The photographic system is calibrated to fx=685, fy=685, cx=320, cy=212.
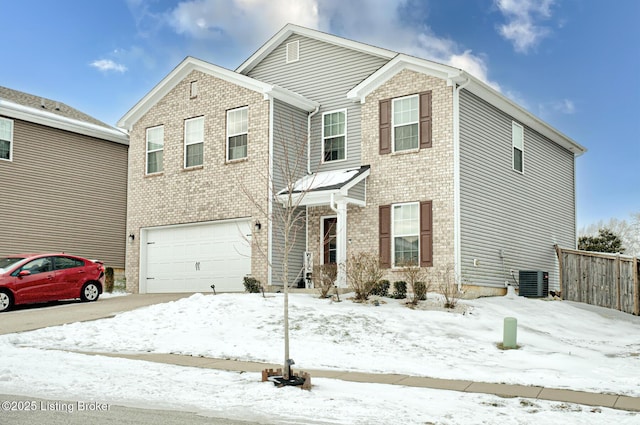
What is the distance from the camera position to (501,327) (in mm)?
15516

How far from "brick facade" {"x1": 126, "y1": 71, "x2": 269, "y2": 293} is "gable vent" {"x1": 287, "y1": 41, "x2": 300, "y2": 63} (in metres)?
2.72

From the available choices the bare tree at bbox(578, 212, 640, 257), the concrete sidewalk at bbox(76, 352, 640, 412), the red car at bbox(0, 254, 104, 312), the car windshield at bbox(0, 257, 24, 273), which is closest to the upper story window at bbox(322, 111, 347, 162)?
the red car at bbox(0, 254, 104, 312)

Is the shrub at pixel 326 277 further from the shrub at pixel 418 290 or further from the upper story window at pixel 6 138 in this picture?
the upper story window at pixel 6 138

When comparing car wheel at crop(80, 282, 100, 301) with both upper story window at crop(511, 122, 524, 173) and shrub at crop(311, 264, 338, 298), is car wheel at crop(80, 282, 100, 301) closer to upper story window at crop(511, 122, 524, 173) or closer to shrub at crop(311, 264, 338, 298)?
shrub at crop(311, 264, 338, 298)

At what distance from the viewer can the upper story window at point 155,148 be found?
78.4 ft

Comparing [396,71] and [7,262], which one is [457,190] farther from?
[7,262]

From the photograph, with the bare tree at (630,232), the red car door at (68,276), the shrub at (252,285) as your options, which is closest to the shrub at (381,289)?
the shrub at (252,285)

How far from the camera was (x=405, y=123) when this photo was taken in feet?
65.7

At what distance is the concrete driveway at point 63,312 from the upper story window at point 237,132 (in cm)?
485

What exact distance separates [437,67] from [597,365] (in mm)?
10089

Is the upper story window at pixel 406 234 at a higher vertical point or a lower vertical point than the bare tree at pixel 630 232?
lower

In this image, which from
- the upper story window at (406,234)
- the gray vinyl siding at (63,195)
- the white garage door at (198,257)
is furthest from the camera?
the gray vinyl siding at (63,195)

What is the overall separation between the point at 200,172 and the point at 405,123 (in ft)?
23.0

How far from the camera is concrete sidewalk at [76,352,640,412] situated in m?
8.98
